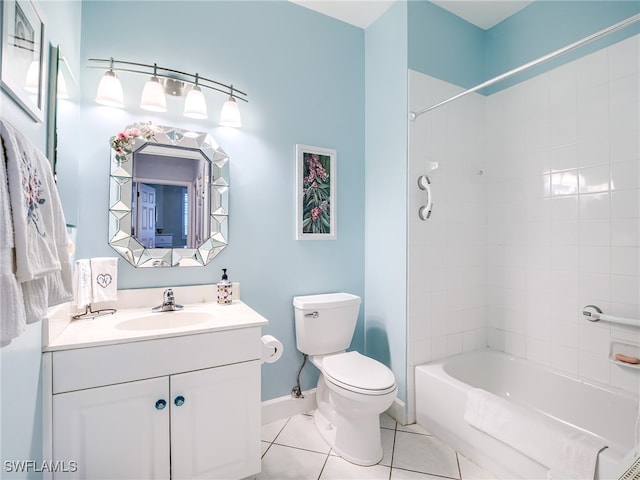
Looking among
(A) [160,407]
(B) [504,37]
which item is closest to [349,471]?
(A) [160,407]

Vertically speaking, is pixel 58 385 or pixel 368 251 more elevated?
pixel 368 251

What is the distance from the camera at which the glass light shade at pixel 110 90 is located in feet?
5.11

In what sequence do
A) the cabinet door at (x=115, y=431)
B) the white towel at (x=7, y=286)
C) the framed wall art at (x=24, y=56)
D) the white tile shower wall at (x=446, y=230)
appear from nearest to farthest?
the white towel at (x=7, y=286) → the framed wall art at (x=24, y=56) → the cabinet door at (x=115, y=431) → the white tile shower wall at (x=446, y=230)

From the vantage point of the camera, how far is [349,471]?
1628 mm

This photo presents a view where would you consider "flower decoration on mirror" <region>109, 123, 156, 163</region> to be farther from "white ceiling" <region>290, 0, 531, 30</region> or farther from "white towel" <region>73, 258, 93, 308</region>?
"white ceiling" <region>290, 0, 531, 30</region>

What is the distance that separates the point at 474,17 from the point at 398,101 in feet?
3.05

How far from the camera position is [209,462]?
1.39m

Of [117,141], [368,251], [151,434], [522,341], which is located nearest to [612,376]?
[522,341]

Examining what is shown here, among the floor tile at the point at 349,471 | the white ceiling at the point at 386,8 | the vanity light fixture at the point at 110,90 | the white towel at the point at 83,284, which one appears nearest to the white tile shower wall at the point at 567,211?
the white ceiling at the point at 386,8

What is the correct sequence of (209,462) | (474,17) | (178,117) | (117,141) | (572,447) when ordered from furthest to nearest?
(474,17) → (178,117) → (117,141) → (209,462) → (572,447)

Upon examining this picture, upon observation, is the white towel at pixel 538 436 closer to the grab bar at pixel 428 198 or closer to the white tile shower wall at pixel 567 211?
the white tile shower wall at pixel 567 211

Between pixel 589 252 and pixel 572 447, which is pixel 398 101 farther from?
pixel 572 447

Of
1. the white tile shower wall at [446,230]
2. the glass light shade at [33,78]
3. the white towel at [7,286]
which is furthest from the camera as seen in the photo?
the white tile shower wall at [446,230]

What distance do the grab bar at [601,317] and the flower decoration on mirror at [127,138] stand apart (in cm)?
259
